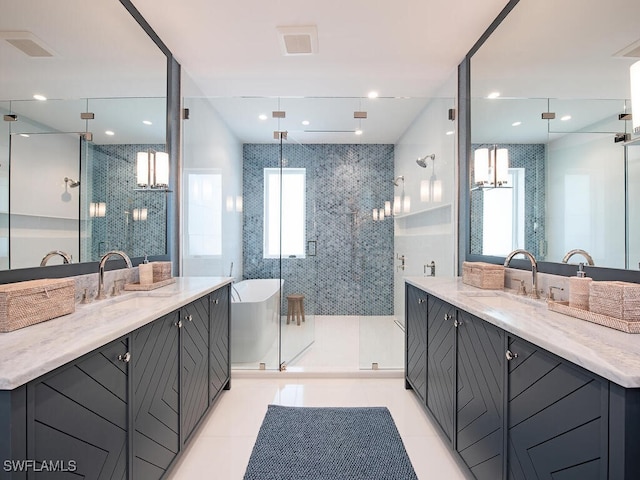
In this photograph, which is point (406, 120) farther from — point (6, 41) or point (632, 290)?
point (6, 41)

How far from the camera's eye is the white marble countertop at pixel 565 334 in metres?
0.79

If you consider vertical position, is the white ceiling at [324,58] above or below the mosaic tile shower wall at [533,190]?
above

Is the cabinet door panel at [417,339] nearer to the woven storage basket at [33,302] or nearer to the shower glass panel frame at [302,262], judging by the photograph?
the shower glass panel frame at [302,262]

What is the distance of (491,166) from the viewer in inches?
89.1

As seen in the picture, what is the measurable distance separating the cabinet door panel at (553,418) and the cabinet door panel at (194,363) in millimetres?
1531

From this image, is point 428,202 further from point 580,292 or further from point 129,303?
point 129,303

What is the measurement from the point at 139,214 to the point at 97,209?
17.7 inches

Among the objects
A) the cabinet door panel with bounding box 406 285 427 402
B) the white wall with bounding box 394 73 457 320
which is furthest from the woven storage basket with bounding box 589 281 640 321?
the white wall with bounding box 394 73 457 320

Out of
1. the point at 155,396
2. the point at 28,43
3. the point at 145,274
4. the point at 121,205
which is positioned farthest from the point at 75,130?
the point at 155,396

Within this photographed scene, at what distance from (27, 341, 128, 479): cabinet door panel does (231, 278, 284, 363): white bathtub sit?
75.4 inches

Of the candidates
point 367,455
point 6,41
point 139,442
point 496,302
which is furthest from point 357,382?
point 6,41

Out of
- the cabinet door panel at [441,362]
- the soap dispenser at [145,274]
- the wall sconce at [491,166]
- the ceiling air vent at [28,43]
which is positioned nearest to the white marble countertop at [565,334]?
the cabinet door panel at [441,362]

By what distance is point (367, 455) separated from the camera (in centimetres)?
183

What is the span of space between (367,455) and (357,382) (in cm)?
101
